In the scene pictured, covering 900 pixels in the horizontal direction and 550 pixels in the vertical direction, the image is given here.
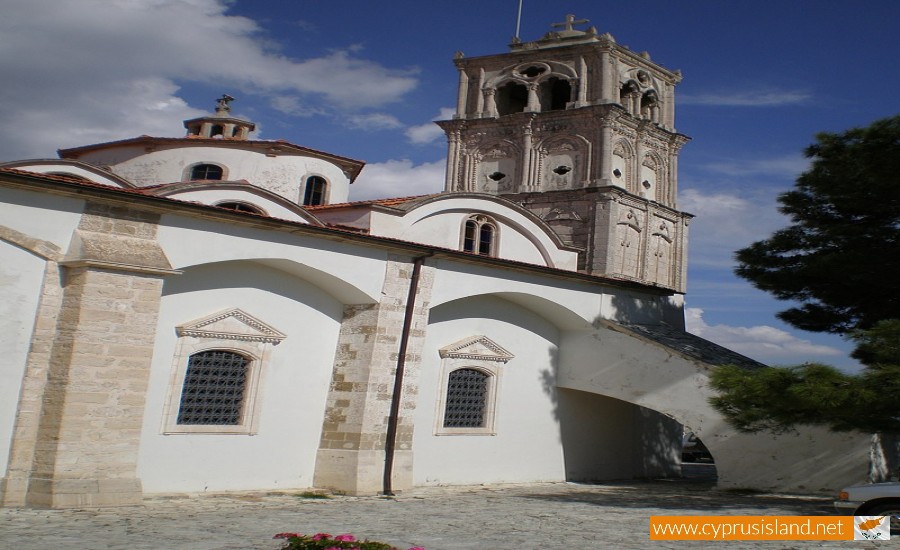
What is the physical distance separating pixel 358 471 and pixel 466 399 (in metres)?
3.36

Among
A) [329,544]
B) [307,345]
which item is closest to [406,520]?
[329,544]

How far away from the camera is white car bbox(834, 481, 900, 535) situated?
31.1ft

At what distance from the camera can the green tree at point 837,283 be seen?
1030cm

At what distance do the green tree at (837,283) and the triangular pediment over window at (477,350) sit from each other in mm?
4450

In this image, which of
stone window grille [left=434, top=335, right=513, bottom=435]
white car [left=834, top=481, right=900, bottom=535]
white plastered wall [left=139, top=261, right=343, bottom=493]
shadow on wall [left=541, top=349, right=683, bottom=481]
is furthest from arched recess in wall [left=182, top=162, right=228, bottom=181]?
white car [left=834, top=481, right=900, bottom=535]

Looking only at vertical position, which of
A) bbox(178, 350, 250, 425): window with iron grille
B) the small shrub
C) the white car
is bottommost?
the small shrub

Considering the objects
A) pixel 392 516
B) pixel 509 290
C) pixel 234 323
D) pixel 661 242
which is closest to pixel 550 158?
pixel 661 242

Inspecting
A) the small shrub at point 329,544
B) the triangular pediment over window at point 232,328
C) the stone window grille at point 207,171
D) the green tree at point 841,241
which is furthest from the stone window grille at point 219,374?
the green tree at point 841,241

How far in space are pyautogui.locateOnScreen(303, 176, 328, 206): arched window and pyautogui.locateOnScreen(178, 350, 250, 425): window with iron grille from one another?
6.32 meters

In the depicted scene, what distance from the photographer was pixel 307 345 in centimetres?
1342

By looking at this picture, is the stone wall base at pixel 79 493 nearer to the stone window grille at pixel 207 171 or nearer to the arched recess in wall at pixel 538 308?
the arched recess in wall at pixel 538 308

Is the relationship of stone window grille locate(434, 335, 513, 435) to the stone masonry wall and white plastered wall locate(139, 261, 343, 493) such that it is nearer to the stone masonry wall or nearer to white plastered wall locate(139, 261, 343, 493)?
white plastered wall locate(139, 261, 343, 493)

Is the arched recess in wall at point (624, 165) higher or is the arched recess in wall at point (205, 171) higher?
the arched recess in wall at point (624, 165)

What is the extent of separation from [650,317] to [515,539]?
1028cm
